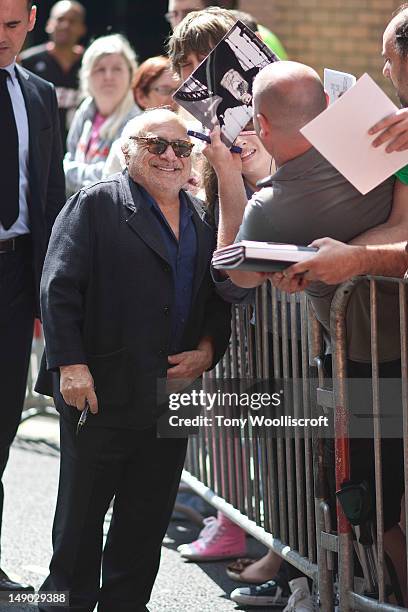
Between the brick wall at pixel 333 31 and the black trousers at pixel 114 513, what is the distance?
22.7 feet

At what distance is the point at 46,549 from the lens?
581 cm

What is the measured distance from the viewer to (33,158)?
5188 mm

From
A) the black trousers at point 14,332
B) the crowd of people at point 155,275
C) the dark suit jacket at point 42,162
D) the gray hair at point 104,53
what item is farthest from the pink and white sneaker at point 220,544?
the gray hair at point 104,53

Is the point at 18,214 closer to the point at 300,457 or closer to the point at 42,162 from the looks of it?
the point at 42,162

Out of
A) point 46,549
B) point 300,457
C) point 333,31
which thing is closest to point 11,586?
point 46,549

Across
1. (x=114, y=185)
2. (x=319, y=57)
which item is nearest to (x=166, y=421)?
(x=114, y=185)

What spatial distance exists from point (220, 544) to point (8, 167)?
2.00 m

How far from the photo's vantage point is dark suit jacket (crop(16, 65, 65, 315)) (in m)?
5.16

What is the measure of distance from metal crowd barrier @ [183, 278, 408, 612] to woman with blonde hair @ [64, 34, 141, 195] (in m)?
2.37

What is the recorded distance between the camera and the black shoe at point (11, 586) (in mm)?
5145

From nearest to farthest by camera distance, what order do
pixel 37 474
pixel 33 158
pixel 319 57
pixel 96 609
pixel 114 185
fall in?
pixel 114 185 → pixel 96 609 → pixel 33 158 → pixel 37 474 → pixel 319 57

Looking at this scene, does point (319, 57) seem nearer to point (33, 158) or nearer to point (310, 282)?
point (33, 158)

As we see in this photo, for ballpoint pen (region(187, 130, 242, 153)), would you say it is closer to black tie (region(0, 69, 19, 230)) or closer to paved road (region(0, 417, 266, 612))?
black tie (region(0, 69, 19, 230))

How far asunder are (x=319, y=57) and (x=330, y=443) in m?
7.10
